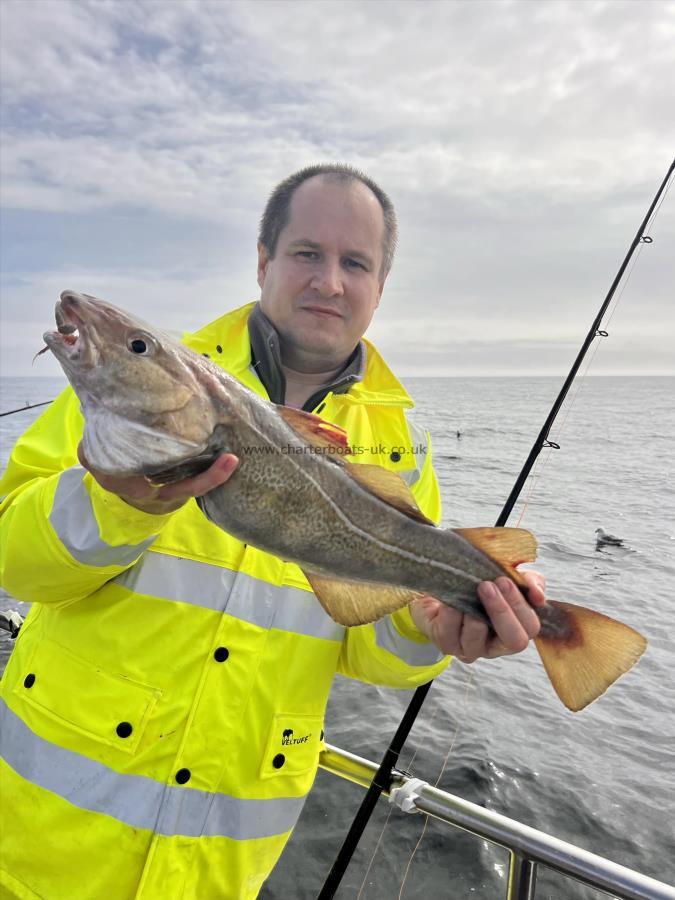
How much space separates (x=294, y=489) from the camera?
7.19 ft

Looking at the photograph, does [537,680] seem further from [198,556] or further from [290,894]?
[198,556]

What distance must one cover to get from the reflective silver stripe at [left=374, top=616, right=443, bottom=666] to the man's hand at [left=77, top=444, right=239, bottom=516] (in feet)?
4.22

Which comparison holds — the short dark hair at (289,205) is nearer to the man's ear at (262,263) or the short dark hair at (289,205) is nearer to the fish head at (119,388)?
the man's ear at (262,263)

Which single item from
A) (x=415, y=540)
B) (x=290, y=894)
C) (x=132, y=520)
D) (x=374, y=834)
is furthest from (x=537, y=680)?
(x=132, y=520)

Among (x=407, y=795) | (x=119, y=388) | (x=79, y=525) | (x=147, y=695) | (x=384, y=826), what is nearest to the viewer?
(x=119, y=388)

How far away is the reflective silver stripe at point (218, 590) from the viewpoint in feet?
8.60

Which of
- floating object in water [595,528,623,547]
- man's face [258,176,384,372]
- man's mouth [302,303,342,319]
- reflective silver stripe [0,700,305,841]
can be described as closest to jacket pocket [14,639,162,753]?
reflective silver stripe [0,700,305,841]

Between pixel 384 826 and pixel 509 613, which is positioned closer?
pixel 509 613

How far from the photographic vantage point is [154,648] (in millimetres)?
2572

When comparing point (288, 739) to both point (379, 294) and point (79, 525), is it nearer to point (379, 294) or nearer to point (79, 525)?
point (79, 525)

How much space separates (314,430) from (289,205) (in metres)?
1.68

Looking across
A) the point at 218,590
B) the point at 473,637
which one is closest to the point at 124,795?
the point at 218,590

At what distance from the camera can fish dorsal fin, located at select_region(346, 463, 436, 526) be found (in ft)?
7.75

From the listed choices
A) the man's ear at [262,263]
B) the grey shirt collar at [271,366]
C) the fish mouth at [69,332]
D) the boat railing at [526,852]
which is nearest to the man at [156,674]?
the grey shirt collar at [271,366]
